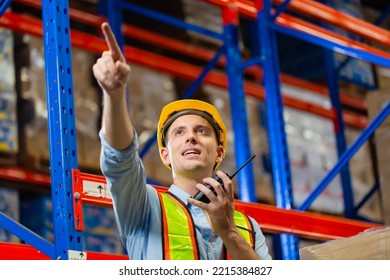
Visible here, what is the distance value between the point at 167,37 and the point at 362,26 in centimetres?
263

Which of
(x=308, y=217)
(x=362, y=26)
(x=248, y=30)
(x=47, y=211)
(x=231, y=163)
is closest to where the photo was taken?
(x=308, y=217)

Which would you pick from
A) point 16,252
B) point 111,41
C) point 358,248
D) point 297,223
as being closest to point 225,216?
point 111,41

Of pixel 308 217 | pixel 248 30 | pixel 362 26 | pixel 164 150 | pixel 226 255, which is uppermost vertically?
pixel 248 30

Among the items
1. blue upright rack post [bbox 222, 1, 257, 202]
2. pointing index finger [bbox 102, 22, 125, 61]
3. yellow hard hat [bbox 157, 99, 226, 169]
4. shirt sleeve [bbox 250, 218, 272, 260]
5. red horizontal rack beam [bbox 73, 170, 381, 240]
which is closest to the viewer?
pointing index finger [bbox 102, 22, 125, 61]

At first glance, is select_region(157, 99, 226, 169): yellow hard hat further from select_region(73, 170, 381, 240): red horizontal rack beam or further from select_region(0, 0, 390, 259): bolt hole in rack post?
select_region(73, 170, 381, 240): red horizontal rack beam

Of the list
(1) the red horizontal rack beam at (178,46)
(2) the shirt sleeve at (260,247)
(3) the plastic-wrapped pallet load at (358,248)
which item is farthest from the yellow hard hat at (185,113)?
(1) the red horizontal rack beam at (178,46)

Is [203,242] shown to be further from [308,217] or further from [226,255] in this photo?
[308,217]

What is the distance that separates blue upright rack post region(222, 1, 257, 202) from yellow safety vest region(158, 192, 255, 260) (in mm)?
3725

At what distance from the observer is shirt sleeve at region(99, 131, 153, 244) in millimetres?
3182

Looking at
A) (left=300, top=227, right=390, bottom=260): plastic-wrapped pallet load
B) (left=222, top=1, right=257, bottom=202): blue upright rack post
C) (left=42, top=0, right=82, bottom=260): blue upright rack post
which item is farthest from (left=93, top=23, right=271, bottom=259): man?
(left=222, top=1, right=257, bottom=202): blue upright rack post

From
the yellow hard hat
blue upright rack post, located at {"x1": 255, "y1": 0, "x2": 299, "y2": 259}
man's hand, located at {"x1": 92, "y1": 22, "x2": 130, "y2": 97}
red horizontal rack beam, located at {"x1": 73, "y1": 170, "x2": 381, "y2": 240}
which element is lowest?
man's hand, located at {"x1": 92, "y1": 22, "x2": 130, "y2": 97}

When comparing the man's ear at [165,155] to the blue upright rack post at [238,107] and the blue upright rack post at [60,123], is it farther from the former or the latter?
the blue upright rack post at [238,107]
